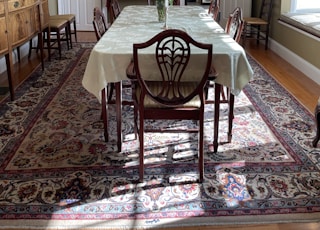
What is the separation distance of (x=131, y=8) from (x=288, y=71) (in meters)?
2.05

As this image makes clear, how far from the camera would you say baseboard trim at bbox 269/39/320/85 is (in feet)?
15.5

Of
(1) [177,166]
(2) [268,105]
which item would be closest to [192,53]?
(1) [177,166]

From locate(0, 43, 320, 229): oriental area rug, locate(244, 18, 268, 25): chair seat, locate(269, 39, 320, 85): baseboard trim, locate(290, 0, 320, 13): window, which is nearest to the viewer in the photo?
locate(0, 43, 320, 229): oriental area rug

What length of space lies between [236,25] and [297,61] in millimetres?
2276

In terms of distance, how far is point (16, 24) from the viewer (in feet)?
13.7

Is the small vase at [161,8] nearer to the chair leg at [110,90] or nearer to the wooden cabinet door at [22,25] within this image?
the chair leg at [110,90]

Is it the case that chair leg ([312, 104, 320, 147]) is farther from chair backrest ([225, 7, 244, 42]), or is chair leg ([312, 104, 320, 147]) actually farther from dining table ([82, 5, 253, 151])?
chair backrest ([225, 7, 244, 42])

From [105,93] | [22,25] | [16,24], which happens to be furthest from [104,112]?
[22,25]

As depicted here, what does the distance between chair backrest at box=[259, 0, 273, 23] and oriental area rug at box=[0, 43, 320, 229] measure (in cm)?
261

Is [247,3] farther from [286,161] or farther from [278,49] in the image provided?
[286,161]

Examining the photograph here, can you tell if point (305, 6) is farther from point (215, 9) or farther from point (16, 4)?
point (16, 4)

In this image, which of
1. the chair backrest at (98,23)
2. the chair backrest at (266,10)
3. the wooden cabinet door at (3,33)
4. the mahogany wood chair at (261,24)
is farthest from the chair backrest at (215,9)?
the wooden cabinet door at (3,33)

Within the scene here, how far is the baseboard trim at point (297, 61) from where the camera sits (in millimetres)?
4730

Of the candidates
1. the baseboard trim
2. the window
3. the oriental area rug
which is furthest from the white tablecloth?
the window
